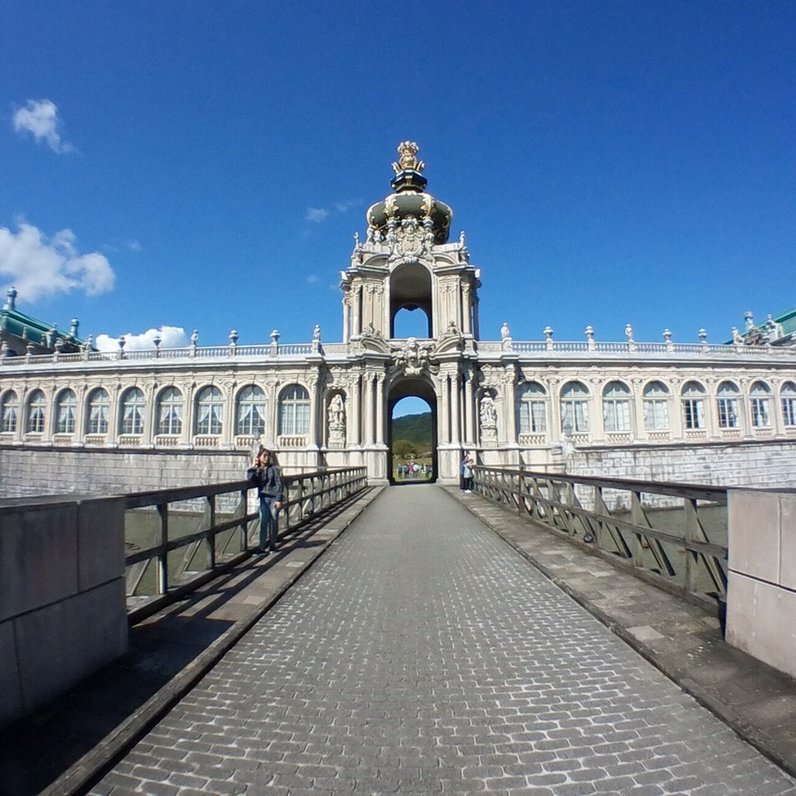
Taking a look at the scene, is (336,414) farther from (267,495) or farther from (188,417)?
(267,495)

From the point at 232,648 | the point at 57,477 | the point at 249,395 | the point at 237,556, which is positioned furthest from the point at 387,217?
the point at 232,648

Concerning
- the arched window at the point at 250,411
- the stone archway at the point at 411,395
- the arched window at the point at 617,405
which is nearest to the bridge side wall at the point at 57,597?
the stone archway at the point at 411,395

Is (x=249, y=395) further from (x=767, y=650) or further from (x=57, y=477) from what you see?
(x=767, y=650)

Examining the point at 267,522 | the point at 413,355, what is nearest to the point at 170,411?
the point at 413,355

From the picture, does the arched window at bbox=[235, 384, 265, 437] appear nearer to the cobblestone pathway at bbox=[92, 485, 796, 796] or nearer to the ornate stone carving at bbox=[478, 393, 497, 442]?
the ornate stone carving at bbox=[478, 393, 497, 442]

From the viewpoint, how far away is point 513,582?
668 centimetres

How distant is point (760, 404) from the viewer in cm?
3497

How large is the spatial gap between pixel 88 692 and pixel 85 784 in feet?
3.64

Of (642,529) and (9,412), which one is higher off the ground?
(9,412)

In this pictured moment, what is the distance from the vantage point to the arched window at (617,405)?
109 feet

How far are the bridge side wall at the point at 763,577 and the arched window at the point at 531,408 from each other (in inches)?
1124

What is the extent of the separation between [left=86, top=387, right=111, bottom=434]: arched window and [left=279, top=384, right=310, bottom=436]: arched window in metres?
13.9

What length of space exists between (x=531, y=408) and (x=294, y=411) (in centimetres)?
1648

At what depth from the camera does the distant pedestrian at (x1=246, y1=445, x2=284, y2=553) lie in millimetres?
8438
